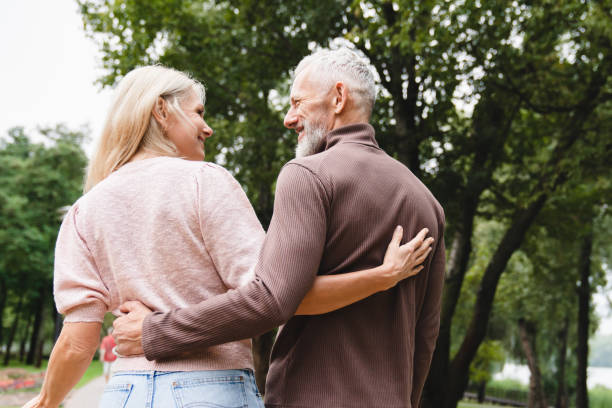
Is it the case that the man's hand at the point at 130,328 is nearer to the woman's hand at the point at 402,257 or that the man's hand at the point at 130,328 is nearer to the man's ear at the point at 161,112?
the man's ear at the point at 161,112

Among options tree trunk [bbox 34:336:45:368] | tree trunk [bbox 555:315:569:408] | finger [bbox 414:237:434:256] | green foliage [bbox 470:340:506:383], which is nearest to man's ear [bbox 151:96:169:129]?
finger [bbox 414:237:434:256]

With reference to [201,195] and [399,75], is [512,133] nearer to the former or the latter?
[399,75]

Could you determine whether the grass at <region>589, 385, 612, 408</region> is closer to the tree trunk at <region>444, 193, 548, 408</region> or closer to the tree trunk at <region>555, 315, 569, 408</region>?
the tree trunk at <region>555, 315, 569, 408</region>

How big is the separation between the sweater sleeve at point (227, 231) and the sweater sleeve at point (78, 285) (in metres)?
0.43

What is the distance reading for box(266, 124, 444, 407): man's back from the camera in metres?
1.91

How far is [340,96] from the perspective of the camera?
2.35 metres

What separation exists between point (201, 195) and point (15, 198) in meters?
32.1

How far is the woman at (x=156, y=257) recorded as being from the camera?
1872mm

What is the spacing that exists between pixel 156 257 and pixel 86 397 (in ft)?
57.6

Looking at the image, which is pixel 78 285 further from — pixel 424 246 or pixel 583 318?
pixel 583 318

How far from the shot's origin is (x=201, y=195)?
6.34ft

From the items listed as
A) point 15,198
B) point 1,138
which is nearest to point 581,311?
point 15,198

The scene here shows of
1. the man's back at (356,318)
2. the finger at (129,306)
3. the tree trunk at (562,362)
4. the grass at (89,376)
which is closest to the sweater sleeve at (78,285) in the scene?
the finger at (129,306)

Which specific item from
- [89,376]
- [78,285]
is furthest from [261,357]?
[89,376]
